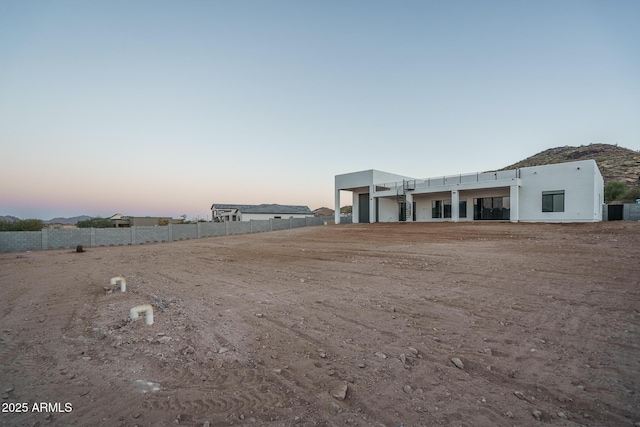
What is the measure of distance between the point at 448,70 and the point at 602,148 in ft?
256

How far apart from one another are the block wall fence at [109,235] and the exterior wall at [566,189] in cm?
2672

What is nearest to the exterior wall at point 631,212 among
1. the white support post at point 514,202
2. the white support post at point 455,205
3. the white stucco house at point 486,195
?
the white stucco house at point 486,195

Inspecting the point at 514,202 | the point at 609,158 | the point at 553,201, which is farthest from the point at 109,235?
the point at 609,158

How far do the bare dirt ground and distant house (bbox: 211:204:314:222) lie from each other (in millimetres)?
43682

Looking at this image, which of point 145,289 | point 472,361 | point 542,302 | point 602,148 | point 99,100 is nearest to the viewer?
point 472,361

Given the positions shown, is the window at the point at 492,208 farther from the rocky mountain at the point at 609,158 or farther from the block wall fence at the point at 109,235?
the rocky mountain at the point at 609,158

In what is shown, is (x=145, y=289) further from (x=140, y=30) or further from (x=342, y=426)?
(x=140, y=30)

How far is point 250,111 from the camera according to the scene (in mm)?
21281

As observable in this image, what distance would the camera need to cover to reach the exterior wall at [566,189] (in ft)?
67.4

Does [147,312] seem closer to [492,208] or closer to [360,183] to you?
[360,183]

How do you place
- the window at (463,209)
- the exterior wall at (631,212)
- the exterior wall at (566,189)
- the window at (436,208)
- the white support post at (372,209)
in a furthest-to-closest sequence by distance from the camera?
1. the white support post at (372,209)
2. the window at (436,208)
3. the window at (463,209)
4. the exterior wall at (631,212)
5. the exterior wall at (566,189)

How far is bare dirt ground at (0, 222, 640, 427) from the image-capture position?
2.59 metres

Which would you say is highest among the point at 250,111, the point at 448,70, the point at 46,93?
the point at 448,70

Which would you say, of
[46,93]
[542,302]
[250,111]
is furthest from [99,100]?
[542,302]
